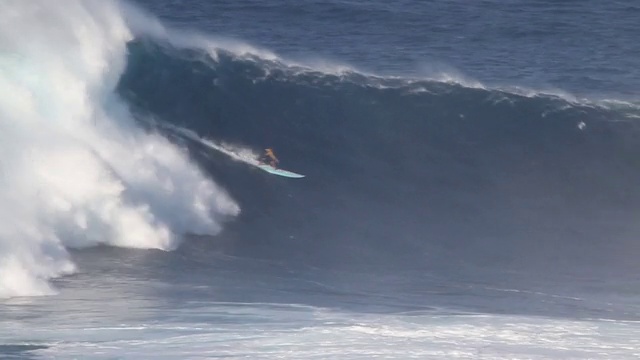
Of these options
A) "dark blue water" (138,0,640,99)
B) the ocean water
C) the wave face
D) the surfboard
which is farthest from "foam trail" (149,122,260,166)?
"dark blue water" (138,0,640,99)

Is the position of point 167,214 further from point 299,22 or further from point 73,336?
point 299,22

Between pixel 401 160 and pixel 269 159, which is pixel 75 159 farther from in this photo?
pixel 401 160

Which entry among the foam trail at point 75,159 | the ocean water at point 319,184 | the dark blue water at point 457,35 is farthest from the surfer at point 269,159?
the dark blue water at point 457,35

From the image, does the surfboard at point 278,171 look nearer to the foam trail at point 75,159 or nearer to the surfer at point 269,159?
the surfer at point 269,159

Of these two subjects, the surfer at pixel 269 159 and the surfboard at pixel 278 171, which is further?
the surfer at pixel 269 159

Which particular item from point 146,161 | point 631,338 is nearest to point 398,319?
point 631,338

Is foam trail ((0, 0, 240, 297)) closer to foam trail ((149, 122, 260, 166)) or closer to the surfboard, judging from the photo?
foam trail ((149, 122, 260, 166))

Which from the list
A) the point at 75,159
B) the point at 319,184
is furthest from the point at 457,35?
the point at 75,159
